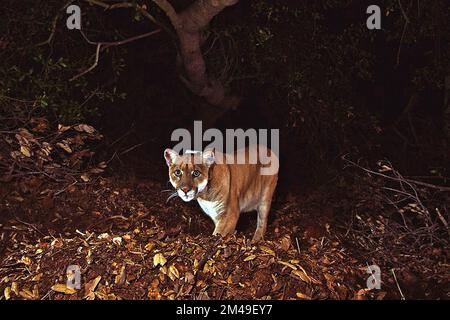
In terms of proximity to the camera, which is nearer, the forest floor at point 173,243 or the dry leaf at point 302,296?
the dry leaf at point 302,296

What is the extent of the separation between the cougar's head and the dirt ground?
0.51 m

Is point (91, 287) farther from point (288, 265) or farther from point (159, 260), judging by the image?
point (288, 265)

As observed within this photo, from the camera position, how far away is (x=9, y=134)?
7.90 metres

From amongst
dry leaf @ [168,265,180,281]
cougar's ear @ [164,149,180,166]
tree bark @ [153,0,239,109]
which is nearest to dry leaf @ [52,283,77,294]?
dry leaf @ [168,265,180,281]

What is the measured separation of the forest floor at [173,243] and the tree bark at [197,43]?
186cm

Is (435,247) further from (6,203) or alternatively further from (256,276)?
(6,203)

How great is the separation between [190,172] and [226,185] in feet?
2.00

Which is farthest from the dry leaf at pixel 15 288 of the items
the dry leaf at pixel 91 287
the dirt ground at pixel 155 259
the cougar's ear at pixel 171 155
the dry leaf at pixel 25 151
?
the cougar's ear at pixel 171 155

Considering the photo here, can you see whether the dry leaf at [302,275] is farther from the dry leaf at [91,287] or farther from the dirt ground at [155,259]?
the dry leaf at [91,287]

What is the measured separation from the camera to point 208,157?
23.3ft

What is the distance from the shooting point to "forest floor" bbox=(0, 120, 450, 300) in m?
5.48

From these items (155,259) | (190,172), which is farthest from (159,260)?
(190,172)

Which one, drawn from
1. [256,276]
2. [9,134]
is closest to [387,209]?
[256,276]

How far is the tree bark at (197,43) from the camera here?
26.3 feet
